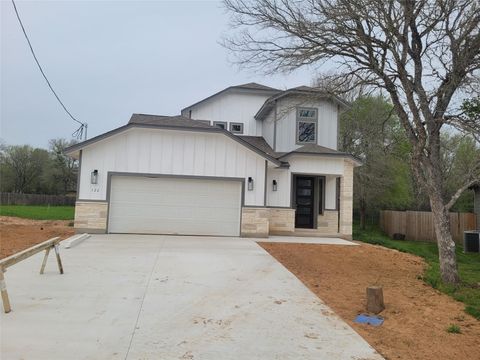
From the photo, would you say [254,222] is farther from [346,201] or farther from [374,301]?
[374,301]

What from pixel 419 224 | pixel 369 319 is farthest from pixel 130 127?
pixel 419 224

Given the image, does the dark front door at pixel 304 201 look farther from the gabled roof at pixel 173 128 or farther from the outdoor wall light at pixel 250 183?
the outdoor wall light at pixel 250 183

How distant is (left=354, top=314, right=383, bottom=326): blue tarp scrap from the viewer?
235 inches

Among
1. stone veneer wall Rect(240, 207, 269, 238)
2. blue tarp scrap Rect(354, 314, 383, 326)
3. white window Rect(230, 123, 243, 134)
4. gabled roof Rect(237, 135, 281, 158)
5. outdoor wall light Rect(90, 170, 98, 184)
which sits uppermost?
white window Rect(230, 123, 243, 134)

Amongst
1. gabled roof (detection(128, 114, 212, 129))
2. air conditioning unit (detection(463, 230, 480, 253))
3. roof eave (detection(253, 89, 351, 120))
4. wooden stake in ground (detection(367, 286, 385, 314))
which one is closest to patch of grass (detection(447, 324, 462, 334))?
wooden stake in ground (detection(367, 286, 385, 314))

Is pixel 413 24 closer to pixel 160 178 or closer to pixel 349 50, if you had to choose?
pixel 349 50

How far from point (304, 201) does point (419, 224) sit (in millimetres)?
7674

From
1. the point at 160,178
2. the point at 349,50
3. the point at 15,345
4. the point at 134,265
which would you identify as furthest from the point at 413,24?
the point at 160,178

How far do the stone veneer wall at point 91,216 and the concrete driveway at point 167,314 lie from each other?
5.14 meters

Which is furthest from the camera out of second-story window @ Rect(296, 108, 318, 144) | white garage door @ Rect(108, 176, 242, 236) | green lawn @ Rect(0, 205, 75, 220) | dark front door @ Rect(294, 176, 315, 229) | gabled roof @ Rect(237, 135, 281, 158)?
green lawn @ Rect(0, 205, 75, 220)

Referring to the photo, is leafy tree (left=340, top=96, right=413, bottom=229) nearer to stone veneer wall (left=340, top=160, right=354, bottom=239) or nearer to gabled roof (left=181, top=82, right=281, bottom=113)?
gabled roof (left=181, top=82, right=281, bottom=113)

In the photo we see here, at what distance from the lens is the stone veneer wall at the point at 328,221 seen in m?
19.0

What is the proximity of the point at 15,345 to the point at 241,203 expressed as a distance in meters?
11.8

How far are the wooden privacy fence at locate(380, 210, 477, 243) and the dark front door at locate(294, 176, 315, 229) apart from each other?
695 centimetres
